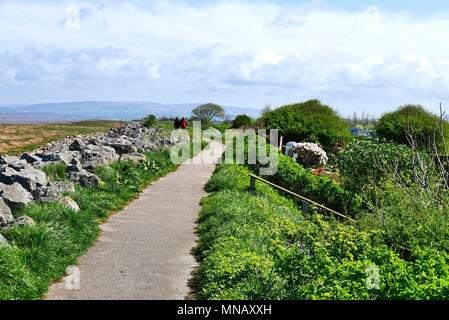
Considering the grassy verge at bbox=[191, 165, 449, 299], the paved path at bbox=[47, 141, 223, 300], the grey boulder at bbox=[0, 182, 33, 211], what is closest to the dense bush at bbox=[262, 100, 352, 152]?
the paved path at bbox=[47, 141, 223, 300]

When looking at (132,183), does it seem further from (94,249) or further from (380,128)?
(380,128)

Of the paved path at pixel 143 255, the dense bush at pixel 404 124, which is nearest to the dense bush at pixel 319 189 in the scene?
the paved path at pixel 143 255

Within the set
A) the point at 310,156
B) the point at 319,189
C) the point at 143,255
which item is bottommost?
the point at 143,255

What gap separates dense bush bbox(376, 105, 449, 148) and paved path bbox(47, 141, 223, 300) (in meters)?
16.2

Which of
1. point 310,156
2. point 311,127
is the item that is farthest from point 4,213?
point 311,127

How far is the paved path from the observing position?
5.84 meters

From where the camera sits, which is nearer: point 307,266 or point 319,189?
point 307,266

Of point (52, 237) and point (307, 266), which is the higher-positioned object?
point (307, 266)

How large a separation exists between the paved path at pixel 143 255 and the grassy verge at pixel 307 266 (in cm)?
38

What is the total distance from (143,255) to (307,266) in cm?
341

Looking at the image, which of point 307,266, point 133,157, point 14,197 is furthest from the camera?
point 133,157

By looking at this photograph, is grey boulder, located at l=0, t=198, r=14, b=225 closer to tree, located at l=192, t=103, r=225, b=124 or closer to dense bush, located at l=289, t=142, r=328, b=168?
dense bush, located at l=289, t=142, r=328, b=168

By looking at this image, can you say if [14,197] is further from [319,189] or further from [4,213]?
[319,189]

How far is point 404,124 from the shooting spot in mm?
24078
